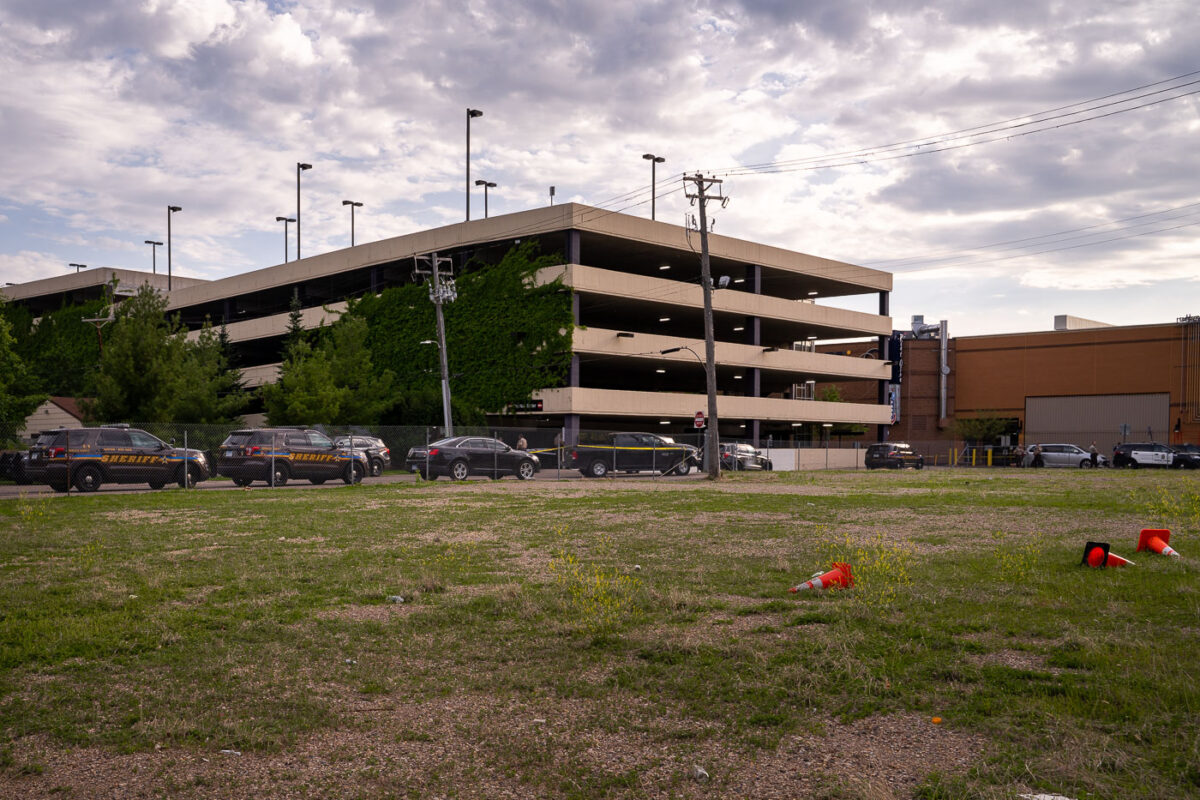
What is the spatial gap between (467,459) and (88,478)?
12687 mm

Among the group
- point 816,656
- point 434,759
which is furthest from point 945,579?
point 434,759

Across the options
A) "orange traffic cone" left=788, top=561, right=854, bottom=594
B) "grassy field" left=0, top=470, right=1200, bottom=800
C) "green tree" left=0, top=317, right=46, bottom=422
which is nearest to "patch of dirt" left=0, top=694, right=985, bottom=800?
"grassy field" left=0, top=470, right=1200, bottom=800

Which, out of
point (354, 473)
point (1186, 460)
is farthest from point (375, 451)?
point (1186, 460)

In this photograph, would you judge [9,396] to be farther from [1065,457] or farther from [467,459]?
[1065,457]

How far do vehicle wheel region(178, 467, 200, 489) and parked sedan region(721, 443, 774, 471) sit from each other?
2502cm

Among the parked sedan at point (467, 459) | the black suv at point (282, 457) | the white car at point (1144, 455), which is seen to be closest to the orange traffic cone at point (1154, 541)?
the black suv at point (282, 457)

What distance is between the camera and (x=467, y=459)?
34562 mm

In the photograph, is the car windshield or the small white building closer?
the car windshield

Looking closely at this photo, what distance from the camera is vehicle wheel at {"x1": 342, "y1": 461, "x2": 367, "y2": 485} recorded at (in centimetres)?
3102

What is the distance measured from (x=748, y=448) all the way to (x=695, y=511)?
28352 millimetres

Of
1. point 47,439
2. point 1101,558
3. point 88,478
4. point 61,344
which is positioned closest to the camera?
point 1101,558

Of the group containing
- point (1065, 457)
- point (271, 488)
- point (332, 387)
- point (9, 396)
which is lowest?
point (1065, 457)

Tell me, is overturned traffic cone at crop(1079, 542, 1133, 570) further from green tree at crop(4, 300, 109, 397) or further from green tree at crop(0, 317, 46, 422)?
green tree at crop(4, 300, 109, 397)

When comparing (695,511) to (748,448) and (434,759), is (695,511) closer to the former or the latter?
(434,759)
